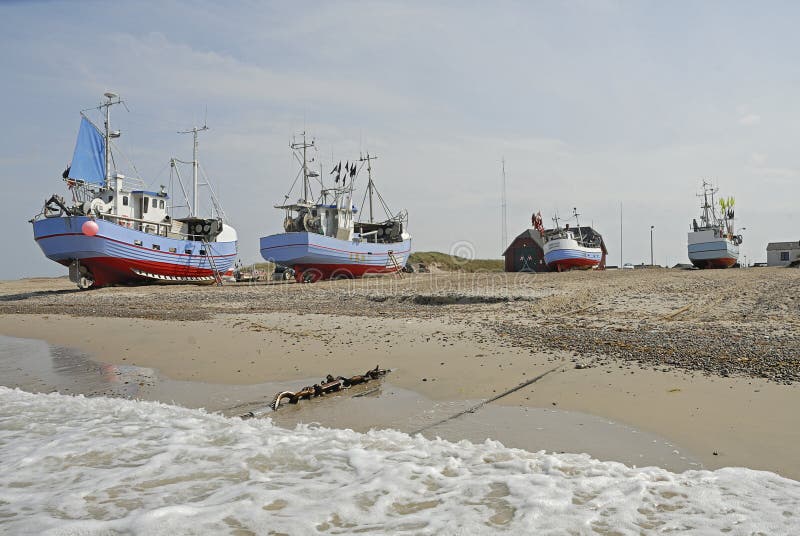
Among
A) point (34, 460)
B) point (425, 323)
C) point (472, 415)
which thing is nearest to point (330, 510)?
point (472, 415)

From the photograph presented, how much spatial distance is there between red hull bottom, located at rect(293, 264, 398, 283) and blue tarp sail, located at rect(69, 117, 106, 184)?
530 inches

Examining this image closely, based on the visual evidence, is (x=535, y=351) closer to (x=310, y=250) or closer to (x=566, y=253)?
(x=310, y=250)

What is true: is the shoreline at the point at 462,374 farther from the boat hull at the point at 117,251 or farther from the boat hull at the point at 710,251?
the boat hull at the point at 710,251

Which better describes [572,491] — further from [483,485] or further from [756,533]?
[756,533]

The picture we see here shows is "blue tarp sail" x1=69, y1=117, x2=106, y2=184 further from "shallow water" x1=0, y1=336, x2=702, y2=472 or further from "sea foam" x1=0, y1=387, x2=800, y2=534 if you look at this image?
"sea foam" x1=0, y1=387, x2=800, y2=534

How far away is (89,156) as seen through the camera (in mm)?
31203

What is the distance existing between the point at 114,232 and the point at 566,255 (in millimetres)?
34944

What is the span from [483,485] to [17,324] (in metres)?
15.8

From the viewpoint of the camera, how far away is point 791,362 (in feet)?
21.2

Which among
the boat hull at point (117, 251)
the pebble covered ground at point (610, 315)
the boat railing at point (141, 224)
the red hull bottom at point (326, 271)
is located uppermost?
the boat railing at point (141, 224)

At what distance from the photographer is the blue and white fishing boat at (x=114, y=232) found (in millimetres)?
27641

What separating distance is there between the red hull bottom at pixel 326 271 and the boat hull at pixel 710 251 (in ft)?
109

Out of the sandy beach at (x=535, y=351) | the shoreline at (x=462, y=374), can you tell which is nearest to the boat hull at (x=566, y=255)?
the sandy beach at (x=535, y=351)

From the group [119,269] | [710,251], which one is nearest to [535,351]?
[119,269]
